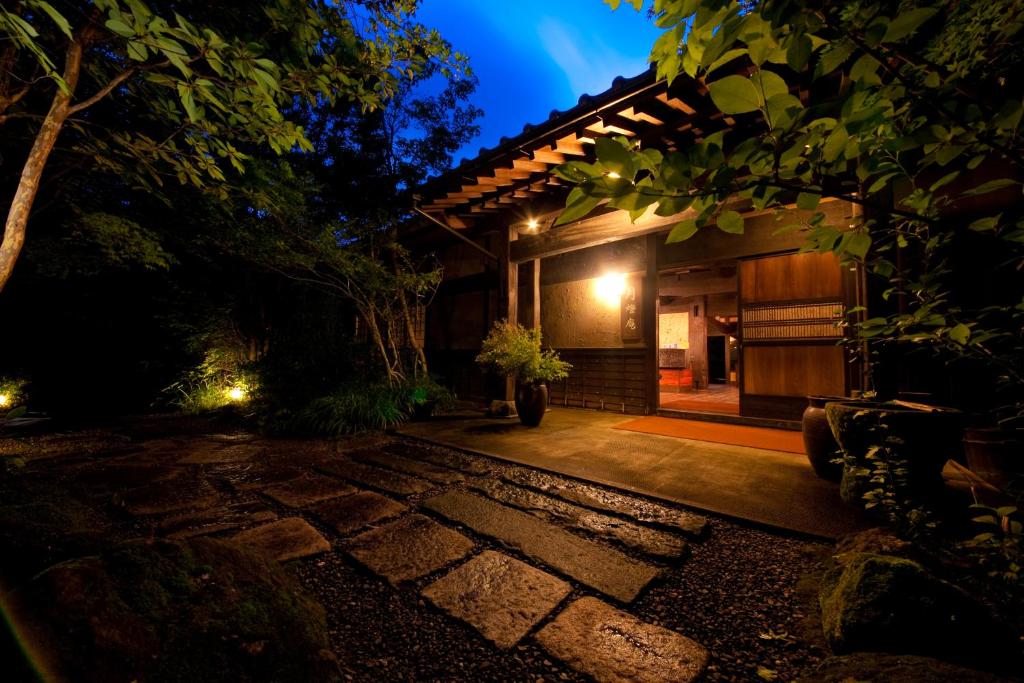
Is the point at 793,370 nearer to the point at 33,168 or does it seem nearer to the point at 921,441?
the point at 921,441

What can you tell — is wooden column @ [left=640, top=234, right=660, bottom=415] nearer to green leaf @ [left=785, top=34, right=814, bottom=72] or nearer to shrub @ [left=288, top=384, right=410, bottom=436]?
shrub @ [left=288, top=384, right=410, bottom=436]

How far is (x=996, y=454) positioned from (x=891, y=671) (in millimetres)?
2126

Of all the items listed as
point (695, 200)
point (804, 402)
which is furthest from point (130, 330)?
point (804, 402)

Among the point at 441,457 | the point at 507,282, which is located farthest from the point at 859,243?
the point at 507,282

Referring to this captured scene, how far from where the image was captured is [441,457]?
4879 mm

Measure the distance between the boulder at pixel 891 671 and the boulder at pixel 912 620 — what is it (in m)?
0.12

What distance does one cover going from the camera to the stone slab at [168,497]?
3.26 m

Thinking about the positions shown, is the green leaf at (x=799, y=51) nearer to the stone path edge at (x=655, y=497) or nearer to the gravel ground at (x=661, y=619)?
the gravel ground at (x=661, y=619)

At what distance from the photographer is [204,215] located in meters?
6.75

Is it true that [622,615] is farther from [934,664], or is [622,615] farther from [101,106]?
[101,106]

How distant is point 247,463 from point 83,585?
12.3 feet

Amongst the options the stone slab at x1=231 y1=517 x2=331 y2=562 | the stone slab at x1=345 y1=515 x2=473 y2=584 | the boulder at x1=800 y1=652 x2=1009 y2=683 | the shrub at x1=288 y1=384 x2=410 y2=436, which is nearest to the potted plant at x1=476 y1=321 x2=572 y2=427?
the shrub at x1=288 y1=384 x2=410 y2=436

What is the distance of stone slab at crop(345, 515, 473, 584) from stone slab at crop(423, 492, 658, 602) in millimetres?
233

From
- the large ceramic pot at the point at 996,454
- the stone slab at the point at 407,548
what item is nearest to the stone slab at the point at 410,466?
the stone slab at the point at 407,548
